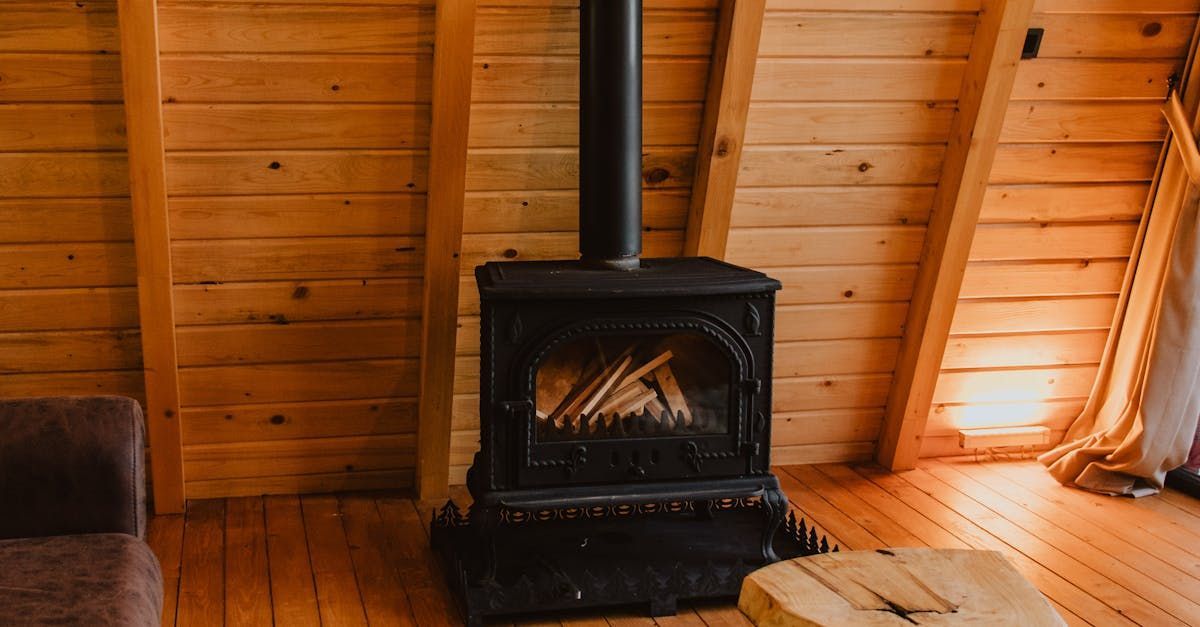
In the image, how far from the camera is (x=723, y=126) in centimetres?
314

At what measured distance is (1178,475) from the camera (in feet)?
12.6

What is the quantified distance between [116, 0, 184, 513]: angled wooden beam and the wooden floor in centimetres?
19

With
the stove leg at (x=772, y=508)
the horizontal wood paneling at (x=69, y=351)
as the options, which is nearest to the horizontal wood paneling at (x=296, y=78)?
the horizontal wood paneling at (x=69, y=351)

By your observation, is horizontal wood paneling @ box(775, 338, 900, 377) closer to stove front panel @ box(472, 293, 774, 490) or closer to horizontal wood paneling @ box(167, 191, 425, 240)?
stove front panel @ box(472, 293, 774, 490)

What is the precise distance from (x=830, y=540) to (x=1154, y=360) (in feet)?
4.02

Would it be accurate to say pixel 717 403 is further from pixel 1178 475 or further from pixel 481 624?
pixel 1178 475

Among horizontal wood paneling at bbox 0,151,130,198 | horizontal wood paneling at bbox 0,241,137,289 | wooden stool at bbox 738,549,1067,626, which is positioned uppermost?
horizontal wood paneling at bbox 0,151,130,198

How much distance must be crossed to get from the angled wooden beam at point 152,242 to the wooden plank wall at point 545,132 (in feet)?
2.59

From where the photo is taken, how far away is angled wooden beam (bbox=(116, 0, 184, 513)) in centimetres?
271

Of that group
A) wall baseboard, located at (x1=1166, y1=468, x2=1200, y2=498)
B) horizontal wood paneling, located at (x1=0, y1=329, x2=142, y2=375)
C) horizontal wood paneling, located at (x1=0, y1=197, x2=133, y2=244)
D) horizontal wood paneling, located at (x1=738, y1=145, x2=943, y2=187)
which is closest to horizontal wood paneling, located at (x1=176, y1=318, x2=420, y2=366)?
horizontal wood paneling, located at (x1=0, y1=329, x2=142, y2=375)

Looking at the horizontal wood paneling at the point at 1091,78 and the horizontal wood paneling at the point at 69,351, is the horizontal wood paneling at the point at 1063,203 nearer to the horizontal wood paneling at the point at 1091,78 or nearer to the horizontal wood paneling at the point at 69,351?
the horizontal wood paneling at the point at 1091,78

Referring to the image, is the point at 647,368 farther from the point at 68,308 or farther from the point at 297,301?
the point at 68,308

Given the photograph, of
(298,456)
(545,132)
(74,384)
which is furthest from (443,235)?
(74,384)

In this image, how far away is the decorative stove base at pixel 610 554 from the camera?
2.84 m
